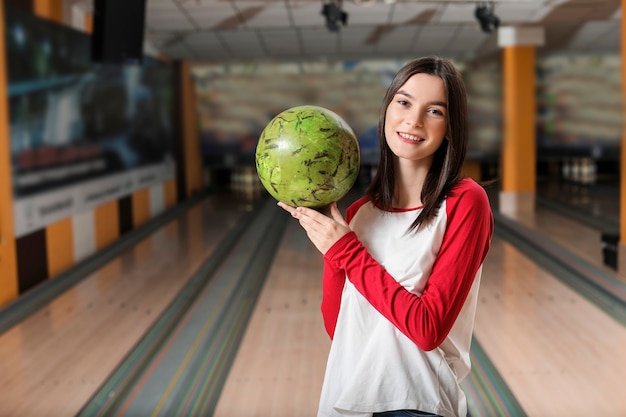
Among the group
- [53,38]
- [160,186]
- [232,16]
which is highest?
[232,16]

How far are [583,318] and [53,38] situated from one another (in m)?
4.03

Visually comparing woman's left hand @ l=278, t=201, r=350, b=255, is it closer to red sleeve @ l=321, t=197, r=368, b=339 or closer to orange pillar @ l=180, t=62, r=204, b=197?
red sleeve @ l=321, t=197, r=368, b=339

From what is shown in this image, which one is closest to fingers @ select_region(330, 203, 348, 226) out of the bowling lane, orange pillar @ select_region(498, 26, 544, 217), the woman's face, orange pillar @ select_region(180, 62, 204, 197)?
the woman's face

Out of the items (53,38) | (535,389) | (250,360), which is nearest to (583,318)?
(535,389)

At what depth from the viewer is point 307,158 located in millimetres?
941

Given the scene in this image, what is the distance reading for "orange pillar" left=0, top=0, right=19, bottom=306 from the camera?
3.90 metres

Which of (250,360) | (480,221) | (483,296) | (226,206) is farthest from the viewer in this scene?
(226,206)

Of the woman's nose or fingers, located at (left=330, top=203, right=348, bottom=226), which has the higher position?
the woman's nose

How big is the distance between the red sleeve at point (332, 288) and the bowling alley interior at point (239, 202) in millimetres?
123

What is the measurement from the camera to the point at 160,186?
808cm

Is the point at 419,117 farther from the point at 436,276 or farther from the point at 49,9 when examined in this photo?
the point at 49,9

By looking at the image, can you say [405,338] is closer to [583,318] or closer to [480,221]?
[480,221]

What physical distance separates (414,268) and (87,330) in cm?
292

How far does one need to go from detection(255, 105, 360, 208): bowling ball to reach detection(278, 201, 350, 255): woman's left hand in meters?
0.02
